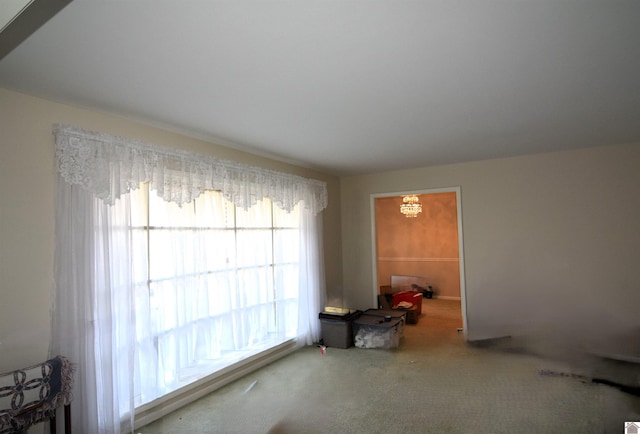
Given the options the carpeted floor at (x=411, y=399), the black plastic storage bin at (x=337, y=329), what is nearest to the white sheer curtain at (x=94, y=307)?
the carpeted floor at (x=411, y=399)

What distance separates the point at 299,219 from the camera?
4387mm

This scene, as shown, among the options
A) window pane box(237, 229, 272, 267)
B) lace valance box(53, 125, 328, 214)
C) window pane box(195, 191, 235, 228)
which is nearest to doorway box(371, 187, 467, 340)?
window pane box(237, 229, 272, 267)

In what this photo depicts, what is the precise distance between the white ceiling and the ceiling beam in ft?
1.18

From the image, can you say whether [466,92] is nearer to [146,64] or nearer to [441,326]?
[146,64]

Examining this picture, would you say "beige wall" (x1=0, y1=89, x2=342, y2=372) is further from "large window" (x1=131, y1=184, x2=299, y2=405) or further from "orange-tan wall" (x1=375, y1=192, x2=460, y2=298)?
"orange-tan wall" (x1=375, y1=192, x2=460, y2=298)

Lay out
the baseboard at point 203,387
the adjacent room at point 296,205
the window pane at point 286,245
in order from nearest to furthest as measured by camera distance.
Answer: the adjacent room at point 296,205 < the baseboard at point 203,387 < the window pane at point 286,245

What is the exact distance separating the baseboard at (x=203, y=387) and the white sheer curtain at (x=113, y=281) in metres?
0.15

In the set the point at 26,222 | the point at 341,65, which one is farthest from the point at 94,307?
the point at 341,65

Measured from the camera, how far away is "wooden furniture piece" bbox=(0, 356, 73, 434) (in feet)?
5.80

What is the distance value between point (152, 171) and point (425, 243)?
5.94 meters

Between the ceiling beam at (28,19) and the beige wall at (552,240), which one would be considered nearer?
the ceiling beam at (28,19)

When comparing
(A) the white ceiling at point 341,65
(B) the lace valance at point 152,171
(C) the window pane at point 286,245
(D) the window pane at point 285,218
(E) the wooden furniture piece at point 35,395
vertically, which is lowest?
(E) the wooden furniture piece at point 35,395

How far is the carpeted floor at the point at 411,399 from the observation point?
2.46 meters

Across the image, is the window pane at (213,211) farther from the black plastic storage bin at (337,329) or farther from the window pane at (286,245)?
the black plastic storage bin at (337,329)
